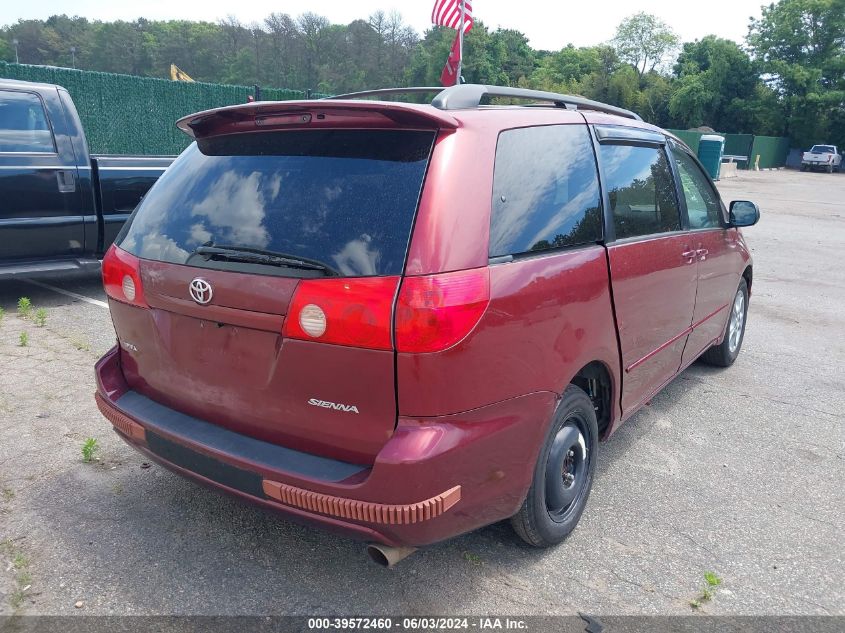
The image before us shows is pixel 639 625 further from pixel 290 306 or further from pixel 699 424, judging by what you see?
pixel 699 424

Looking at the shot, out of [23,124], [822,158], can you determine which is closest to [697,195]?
[23,124]

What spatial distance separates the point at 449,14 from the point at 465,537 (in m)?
12.6

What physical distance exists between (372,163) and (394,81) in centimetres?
9789

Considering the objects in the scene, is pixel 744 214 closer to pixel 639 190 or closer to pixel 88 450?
pixel 639 190

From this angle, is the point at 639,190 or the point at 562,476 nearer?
the point at 562,476

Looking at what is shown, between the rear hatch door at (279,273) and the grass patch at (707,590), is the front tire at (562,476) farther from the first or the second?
the rear hatch door at (279,273)

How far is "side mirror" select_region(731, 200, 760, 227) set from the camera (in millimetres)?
4543

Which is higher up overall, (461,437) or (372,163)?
(372,163)

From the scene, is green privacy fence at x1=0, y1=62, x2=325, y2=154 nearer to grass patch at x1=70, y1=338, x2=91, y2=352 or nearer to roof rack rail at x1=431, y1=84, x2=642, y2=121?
grass patch at x1=70, y1=338, x2=91, y2=352

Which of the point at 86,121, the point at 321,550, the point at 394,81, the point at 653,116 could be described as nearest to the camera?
the point at 321,550

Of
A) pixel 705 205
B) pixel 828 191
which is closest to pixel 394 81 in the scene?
pixel 828 191

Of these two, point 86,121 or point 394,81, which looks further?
point 394,81

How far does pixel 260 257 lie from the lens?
2.30 meters

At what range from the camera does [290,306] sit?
2195mm
